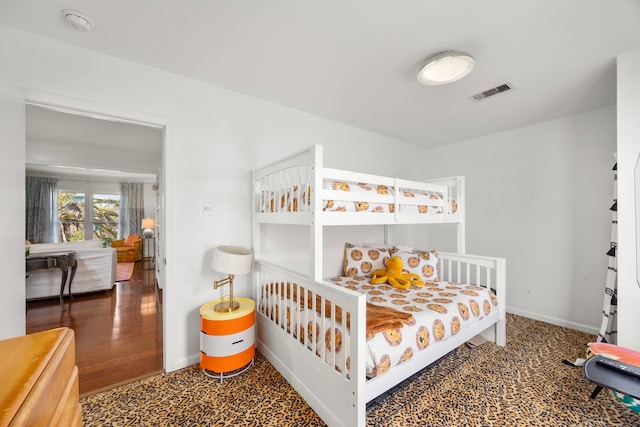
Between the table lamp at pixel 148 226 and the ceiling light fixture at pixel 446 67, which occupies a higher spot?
the ceiling light fixture at pixel 446 67

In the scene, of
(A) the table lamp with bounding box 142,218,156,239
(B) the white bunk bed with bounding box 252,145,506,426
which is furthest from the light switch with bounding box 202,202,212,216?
(A) the table lamp with bounding box 142,218,156,239

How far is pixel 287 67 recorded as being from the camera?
2029mm

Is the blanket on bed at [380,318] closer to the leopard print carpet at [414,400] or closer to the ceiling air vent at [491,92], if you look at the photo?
the leopard print carpet at [414,400]

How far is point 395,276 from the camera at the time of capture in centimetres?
274

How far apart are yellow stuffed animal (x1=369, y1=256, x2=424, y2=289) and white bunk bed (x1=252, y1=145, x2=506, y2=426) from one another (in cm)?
58

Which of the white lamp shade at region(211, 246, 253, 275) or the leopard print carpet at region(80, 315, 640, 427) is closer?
the leopard print carpet at region(80, 315, 640, 427)

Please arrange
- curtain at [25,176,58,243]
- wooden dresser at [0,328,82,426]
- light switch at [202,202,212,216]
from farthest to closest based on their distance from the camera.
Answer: curtain at [25,176,58,243]
light switch at [202,202,212,216]
wooden dresser at [0,328,82,426]

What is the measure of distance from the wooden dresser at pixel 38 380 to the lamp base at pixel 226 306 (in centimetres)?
150

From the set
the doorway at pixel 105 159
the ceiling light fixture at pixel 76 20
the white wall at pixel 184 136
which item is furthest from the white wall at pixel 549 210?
the ceiling light fixture at pixel 76 20

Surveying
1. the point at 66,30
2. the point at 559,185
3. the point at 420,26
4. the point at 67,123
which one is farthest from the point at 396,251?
the point at 67,123

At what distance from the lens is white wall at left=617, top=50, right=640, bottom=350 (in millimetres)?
1833

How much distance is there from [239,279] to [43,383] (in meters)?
2.09

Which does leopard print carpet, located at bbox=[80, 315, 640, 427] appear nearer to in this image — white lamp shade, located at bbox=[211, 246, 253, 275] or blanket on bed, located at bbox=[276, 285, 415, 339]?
blanket on bed, located at bbox=[276, 285, 415, 339]

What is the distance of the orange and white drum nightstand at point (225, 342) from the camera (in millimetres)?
1923
